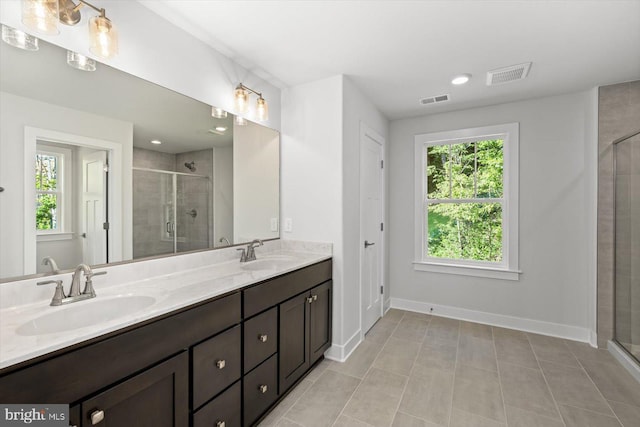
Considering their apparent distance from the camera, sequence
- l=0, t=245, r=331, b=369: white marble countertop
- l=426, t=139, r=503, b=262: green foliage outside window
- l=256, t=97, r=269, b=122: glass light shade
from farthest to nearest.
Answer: l=426, t=139, r=503, b=262: green foliage outside window
l=256, t=97, r=269, b=122: glass light shade
l=0, t=245, r=331, b=369: white marble countertop

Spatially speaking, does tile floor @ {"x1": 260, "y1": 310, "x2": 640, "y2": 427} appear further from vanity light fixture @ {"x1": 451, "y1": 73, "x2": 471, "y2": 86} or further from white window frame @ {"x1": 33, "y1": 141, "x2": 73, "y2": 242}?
vanity light fixture @ {"x1": 451, "y1": 73, "x2": 471, "y2": 86}

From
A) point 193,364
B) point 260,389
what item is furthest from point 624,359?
point 193,364

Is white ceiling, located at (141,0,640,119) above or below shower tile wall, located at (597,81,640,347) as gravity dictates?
above

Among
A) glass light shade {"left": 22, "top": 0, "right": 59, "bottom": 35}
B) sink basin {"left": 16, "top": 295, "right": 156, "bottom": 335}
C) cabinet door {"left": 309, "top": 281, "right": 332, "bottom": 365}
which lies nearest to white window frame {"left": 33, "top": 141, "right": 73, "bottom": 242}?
sink basin {"left": 16, "top": 295, "right": 156, "bottom": 335}

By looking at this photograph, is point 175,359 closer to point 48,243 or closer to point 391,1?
point 48,243

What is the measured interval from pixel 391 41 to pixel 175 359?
2295mm

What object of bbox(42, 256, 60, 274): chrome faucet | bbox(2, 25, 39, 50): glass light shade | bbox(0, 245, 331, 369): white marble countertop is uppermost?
bbox(2, 25, 39, 50): glass light shade

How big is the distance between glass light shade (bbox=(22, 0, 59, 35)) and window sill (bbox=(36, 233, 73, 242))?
2.90 feet

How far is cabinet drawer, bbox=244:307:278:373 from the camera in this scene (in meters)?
1.61

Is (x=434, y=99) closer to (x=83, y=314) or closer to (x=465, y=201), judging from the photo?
(x=465, y=201)

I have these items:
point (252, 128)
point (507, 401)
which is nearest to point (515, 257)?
point (507, 401)

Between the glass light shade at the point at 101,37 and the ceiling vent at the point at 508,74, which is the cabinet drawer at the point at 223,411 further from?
the ceiling vent at the point at 508,74

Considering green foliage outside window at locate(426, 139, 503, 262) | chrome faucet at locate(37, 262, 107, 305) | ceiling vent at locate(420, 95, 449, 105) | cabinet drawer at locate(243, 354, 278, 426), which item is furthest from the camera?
green foliage outside window at locate(426, 139, 503, 262)

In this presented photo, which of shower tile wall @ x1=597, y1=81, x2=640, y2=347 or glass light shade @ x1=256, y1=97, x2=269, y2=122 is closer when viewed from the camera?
glass light shade @ x1=256, y1=97, x2=269, y2=122
